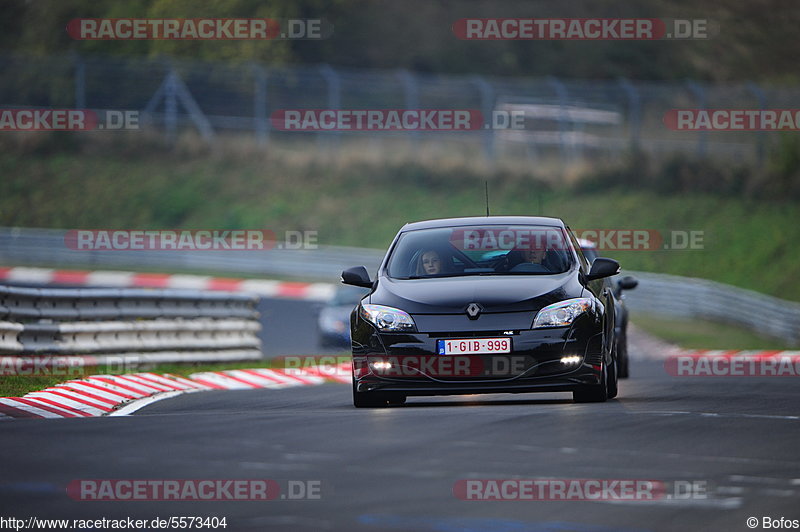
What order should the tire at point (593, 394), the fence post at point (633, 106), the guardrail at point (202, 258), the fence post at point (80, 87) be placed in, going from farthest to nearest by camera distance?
the fence post at point (80, 87), the guardrail at point (202, 258), the fence post at point (633, 106), the tire at point (593, 394)

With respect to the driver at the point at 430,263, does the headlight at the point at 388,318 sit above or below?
below

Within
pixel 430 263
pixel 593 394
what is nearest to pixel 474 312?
pixel 430 263

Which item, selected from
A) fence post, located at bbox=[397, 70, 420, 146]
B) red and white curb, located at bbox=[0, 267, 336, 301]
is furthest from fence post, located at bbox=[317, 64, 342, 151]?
red and white curb, located at bbox=[0, 267, 336, 301]

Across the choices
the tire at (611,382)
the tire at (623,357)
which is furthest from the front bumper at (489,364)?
the tire at (623,357)

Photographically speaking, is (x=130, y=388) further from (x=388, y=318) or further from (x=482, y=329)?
(x=482, y=329)

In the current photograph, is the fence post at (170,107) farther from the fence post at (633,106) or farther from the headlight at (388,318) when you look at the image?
the headlight at (388,318)

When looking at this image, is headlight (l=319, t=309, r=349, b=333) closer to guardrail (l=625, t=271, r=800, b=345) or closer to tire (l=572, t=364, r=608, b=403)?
guardrail (l=625, t=271, r=800, b=345)

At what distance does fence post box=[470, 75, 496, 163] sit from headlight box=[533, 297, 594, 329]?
1163 inches

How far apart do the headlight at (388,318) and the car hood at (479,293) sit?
0.05 m

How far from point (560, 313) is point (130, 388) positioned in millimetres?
4994

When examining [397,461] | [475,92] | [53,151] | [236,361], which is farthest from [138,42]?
[397,461]

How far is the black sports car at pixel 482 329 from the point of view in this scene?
39.2 ft

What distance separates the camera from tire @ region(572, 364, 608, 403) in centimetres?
1256

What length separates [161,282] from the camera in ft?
130
